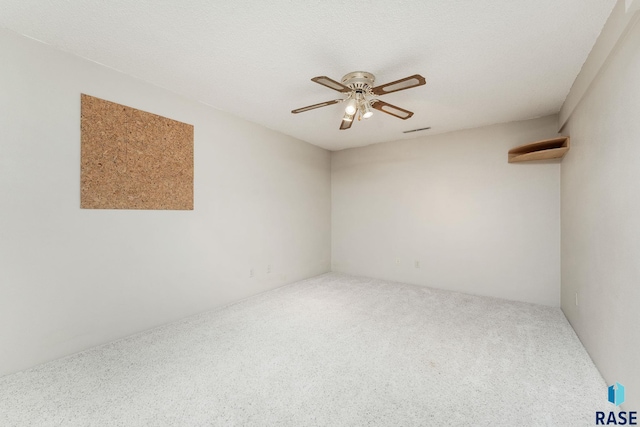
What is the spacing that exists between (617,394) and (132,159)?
419cm

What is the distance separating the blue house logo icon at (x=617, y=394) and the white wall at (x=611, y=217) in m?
0.05

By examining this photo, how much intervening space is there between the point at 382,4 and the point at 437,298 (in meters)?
3.61

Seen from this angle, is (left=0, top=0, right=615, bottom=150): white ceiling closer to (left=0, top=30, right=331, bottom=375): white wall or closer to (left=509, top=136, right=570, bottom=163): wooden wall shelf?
(left=0, top=30, right=331, bottom=375): white wall

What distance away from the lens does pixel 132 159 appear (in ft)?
8.70

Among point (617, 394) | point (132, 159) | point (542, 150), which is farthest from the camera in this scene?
point (542, 150)

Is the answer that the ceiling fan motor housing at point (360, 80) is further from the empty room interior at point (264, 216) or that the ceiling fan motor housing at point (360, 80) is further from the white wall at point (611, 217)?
the white wall at point (611, 217)

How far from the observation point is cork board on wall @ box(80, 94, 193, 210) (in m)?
2.39

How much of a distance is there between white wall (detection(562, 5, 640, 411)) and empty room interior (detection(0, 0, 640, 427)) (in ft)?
0.09

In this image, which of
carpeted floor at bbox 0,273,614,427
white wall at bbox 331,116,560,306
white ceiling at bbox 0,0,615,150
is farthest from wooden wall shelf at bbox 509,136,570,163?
carpeted floor at bbox 0,273,614,427

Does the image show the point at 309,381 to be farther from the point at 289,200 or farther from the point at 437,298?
the point at 289,200

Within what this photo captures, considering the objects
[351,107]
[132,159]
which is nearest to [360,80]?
[351,107]

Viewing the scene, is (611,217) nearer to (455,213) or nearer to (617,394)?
(617,394)

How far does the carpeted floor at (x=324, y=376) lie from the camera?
5.35 feet

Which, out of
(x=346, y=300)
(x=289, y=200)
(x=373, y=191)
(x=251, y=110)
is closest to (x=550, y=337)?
(x=346, y=300)
